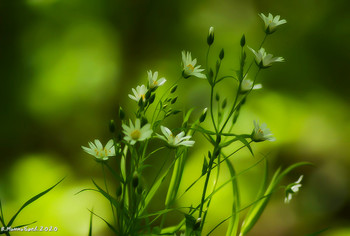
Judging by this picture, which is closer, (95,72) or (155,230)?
(155,230)

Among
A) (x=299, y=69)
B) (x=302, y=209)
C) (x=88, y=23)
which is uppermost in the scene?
(x=88, y=23)

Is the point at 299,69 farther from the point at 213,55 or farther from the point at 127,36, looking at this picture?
the point at 127,36

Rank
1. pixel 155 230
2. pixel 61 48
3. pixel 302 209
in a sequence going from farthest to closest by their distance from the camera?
pixel 61 48 < pixel 302 209 < pixel 155 230

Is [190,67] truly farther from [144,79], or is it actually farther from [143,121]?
[144,79]

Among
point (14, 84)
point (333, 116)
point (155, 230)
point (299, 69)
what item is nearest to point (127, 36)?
point (14, 84)

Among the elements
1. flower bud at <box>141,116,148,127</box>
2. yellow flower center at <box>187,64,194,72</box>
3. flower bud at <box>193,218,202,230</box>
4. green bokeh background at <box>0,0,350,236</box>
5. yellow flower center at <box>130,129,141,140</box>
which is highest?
green bokeh background at <box>0,0,350,236</box>

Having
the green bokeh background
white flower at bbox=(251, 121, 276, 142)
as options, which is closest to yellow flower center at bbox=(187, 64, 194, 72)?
white flower at bbox=(251, 121, 276, 142)

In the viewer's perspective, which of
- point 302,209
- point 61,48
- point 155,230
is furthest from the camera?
point 61,48

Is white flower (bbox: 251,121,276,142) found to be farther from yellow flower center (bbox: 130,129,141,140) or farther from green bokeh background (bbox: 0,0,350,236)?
green bokeh background (bbox: 0,0,350,236)
